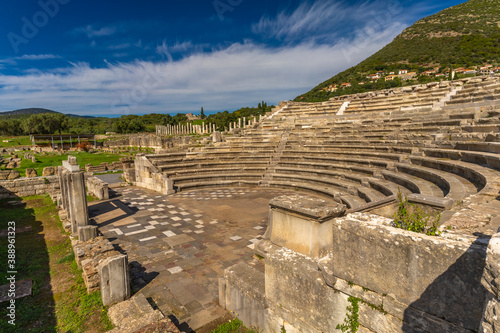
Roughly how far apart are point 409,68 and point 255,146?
162ft

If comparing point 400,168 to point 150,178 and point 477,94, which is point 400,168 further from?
point 150,178

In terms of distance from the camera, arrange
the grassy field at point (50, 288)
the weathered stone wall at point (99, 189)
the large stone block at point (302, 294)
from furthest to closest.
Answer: the weathered stone wall at point (99, 189)
the grassy field at point (50, 288)
the large stone block at point (302, 294)

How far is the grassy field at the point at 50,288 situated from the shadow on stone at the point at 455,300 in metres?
4.20

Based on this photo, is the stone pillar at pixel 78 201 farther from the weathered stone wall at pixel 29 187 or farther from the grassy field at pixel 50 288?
the weathered stone wall at pixel 29 187

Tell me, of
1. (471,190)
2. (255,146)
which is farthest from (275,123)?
(471,190)

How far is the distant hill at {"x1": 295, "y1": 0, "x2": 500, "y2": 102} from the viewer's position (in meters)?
45.2

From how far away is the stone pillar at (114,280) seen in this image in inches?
172

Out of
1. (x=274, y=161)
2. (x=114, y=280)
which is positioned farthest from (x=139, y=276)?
(x=274, y=161)

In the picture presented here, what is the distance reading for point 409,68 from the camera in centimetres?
5094

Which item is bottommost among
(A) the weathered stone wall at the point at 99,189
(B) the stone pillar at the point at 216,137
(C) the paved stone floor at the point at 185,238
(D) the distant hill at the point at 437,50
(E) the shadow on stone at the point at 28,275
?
(E) the shadow on stone at the point at 28,275

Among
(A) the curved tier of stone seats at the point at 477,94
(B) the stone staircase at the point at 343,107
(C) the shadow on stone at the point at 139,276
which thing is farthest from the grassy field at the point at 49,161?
(A) the curved tier of stone seats at the point at 477,94

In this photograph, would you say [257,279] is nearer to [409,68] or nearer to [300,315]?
[300,315]

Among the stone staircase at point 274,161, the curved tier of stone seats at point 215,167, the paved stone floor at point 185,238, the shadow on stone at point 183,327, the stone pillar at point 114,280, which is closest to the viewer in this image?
the shadow on stone at point 183,327

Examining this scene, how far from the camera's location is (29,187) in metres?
13.4
